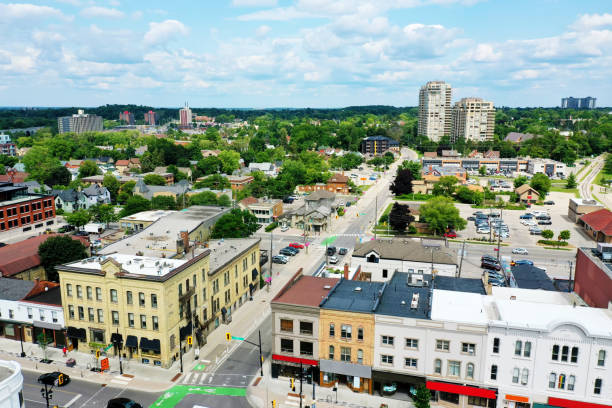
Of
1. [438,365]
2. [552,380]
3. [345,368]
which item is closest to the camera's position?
[552,380]

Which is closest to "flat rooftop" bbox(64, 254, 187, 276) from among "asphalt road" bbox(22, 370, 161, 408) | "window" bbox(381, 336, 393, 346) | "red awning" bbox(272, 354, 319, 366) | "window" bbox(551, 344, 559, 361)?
"asphalt road" bbox(22, 370, 161, 408)

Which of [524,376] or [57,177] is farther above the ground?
[57,177]

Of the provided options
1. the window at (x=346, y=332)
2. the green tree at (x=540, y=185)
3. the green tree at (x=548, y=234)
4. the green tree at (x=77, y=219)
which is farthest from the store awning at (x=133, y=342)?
the green tree at (x=540, y=185)

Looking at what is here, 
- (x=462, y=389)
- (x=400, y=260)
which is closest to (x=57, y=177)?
(x=400, y=260)

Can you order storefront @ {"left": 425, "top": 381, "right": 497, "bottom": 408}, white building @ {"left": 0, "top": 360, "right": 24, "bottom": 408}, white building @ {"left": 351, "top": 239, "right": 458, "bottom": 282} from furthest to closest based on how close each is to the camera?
1. white building @ {"left": 351, "top": 239, "right": 458, "bottom": 282}
2. storefront @ {"left": 425, "top": 381, "right": 497, "bottom": 408}
3. white building @ {"left": 0, "top": 360, "right": 24, "bottom": 408}

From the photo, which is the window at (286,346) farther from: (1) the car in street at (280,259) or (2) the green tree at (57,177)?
(2) the green tree at (57,177)

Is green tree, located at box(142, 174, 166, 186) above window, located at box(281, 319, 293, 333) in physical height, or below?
above

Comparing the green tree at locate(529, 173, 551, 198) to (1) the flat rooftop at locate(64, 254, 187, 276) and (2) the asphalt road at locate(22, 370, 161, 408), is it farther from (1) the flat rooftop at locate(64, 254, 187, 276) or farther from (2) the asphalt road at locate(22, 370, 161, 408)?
(2) the asphalt road at locate(22, 370, 161, 408)

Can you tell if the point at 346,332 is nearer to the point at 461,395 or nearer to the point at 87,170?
the point at 461,395
